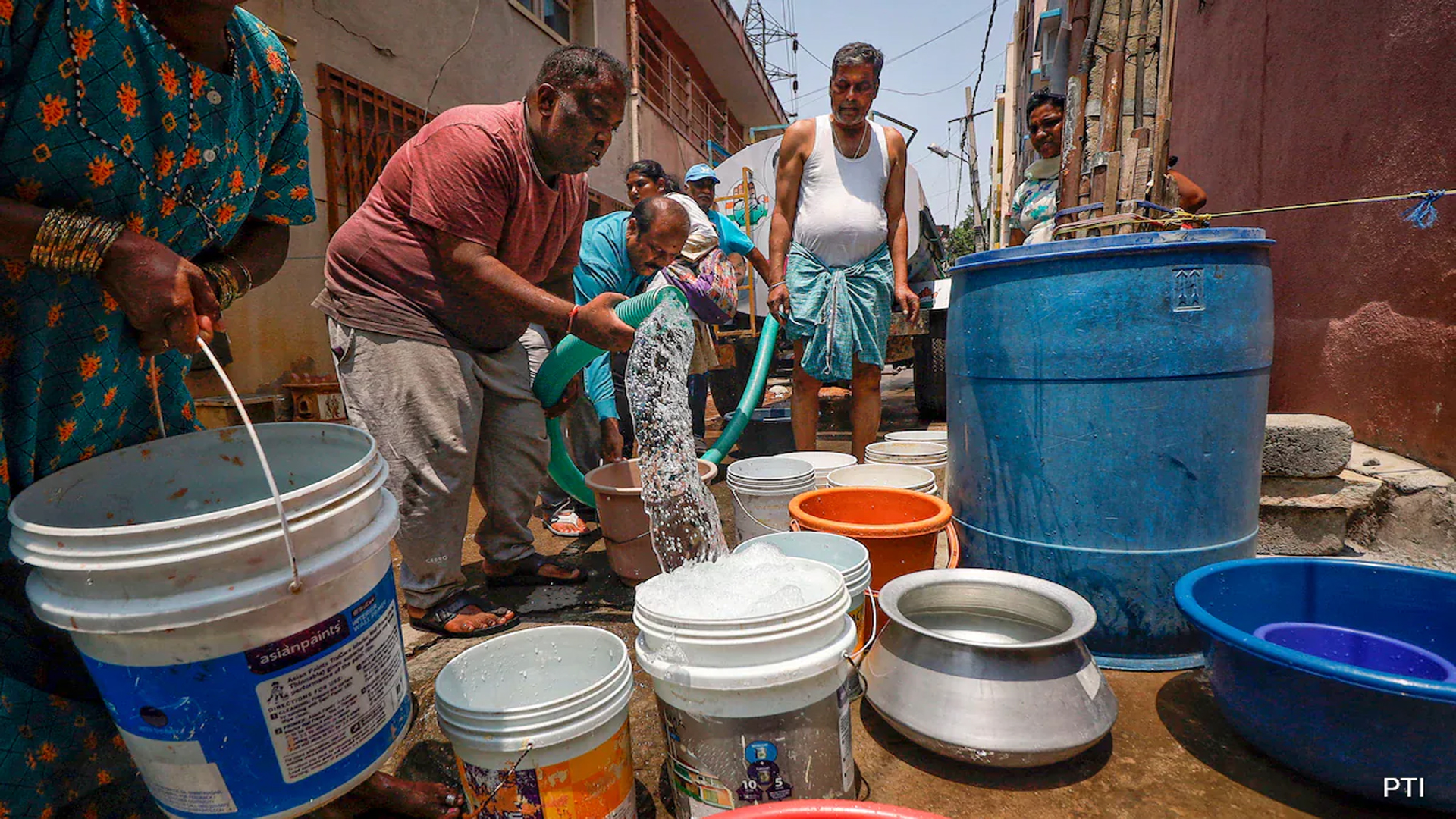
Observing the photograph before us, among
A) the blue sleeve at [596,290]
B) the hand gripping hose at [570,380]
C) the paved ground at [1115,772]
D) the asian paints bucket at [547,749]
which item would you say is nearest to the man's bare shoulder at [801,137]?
the blue sleeve at [596,290]

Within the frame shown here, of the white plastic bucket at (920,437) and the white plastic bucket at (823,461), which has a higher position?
the white plastic bucket at (920,437)

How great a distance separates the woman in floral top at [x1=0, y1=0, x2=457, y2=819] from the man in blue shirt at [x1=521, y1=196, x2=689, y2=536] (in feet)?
4.92

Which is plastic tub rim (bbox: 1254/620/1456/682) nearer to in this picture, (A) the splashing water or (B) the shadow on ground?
(B) the shadow on ground

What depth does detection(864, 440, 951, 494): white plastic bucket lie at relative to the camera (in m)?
2.92

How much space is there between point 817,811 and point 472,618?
1.54 meters

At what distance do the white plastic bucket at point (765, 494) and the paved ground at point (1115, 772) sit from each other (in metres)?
0.74

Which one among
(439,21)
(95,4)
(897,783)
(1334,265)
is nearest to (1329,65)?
(1334,265)

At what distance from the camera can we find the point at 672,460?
2.15m

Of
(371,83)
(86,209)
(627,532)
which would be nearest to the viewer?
(86,209)

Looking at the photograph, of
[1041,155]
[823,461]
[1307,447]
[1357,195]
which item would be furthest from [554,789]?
[1041,155]

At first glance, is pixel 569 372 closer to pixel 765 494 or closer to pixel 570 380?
pixel 570 380

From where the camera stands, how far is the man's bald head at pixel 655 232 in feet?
9.03

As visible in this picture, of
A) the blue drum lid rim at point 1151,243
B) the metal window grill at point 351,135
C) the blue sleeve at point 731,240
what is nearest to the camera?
the blue drum lid rim at point 1151,243

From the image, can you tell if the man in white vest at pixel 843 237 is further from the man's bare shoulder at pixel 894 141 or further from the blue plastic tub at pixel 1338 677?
the blue plastic tub at pixel 1338 677
